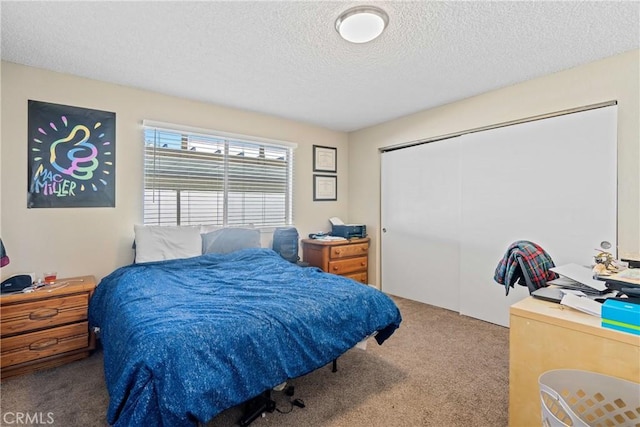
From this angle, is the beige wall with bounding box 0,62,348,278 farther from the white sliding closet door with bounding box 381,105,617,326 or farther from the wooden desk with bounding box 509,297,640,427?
the wooden desk with bounding box 509,297,640,427

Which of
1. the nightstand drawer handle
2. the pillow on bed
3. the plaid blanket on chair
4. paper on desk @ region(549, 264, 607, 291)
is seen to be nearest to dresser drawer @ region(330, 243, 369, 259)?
the pillow on bed

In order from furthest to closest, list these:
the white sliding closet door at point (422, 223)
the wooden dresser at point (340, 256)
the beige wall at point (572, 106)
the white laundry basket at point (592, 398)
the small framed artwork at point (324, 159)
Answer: the small framed artwork at point (324, 159) < the wooden dresser at point (340, 256) < the white sliding closet door at point (422, 223) < the beige wall at point (572, 106) < the white laundry basket at point (592, 398)

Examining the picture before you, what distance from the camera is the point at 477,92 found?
3.10 meters

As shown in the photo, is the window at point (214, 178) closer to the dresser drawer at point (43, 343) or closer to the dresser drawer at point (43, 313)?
the dresser drawer at point (43, 313)

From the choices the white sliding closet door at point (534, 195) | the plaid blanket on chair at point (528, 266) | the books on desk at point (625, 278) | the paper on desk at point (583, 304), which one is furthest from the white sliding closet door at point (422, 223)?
the paper on desk at point (583, 304)

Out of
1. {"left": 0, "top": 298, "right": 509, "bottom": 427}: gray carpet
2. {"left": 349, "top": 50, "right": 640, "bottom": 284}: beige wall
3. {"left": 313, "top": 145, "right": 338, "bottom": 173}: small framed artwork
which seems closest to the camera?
{"left": 0, "top": 298, "right": 509, "bottom": 427}: gray carpet

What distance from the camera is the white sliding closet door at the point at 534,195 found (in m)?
2.46

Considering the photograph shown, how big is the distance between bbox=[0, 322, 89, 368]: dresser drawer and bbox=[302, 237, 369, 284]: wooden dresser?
237 centimetres

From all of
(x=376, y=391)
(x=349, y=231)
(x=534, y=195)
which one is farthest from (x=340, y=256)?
(x=534, y=195)

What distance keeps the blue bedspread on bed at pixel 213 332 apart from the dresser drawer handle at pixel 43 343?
25cm

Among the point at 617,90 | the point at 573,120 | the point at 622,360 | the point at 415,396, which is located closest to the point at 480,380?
the point at 415,396

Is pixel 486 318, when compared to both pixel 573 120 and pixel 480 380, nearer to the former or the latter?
pixel 480 380

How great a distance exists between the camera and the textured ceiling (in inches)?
71.4

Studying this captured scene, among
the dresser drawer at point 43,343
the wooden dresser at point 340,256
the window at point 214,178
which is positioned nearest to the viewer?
the dresser drawer at point 43,343
